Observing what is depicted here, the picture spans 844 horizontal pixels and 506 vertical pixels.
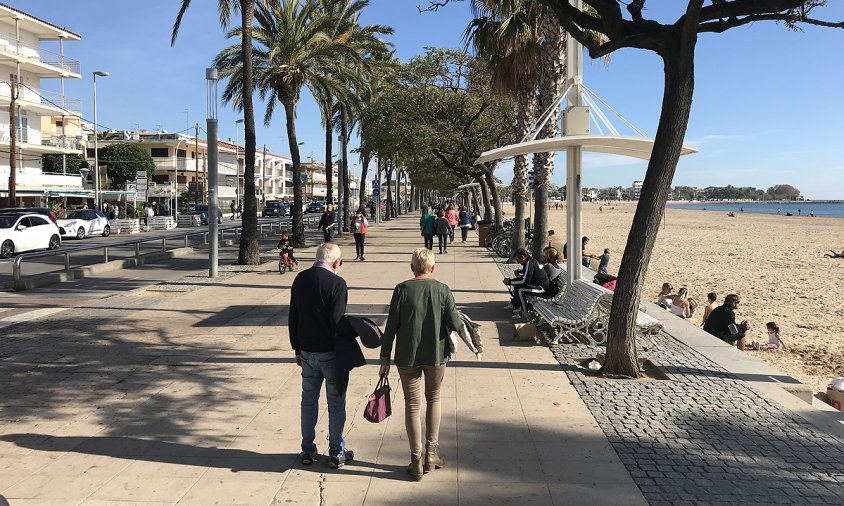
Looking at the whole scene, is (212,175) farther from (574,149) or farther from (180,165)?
(180,165)

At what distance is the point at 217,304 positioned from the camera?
12.1 m

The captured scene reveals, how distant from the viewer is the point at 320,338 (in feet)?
14.8

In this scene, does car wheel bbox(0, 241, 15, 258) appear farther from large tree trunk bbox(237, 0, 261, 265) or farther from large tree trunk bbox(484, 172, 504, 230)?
large tree trunk bbox(484, 172, 504, 230)

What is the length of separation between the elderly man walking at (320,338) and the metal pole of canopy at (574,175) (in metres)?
6.11

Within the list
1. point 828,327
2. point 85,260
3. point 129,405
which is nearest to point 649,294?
point 828,327

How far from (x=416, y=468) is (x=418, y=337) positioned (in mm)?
901

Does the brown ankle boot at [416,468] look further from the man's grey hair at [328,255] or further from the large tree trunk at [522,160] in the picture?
the large tree trunk at [522,160]

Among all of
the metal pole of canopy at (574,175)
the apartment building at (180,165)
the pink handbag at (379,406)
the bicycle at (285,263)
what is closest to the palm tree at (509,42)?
the metal pole of canopy at (574,175)

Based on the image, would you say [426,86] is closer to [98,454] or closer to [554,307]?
[554,307]

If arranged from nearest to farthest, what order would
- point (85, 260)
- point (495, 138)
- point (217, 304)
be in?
point (217, 304)
point (85, 260)
point (495, 138)

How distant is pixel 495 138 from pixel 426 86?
4.13 metres

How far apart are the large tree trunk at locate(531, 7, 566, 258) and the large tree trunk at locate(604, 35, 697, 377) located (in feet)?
21.9

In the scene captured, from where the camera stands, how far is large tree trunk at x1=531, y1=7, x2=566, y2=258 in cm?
1370

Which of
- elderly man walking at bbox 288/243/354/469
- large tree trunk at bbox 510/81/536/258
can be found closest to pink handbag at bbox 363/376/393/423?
elderly man walking at bbox 288/243/354/469
